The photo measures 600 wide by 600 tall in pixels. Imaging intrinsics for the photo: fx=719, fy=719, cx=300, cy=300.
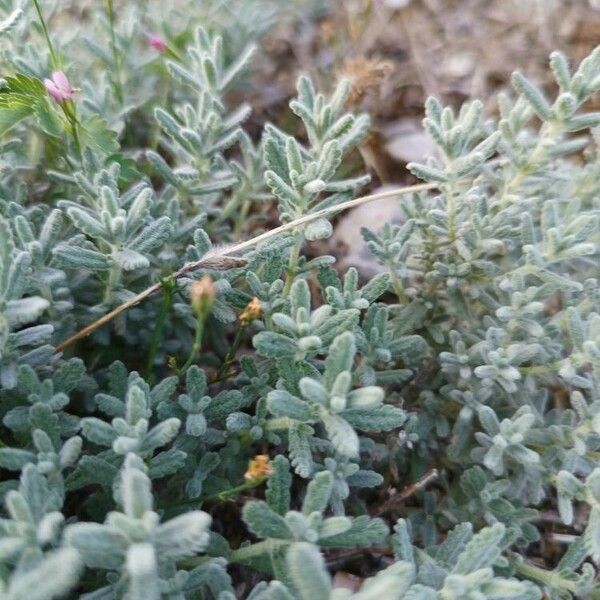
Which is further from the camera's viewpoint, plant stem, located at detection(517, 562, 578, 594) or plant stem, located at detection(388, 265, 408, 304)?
plant stem, located at detection(388, 265, 408, 304)

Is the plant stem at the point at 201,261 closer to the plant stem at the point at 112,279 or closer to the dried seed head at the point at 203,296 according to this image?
the plant stem at the point at 112,279

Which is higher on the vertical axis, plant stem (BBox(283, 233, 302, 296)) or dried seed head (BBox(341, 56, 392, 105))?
dried seed head (BBox(341, 56, 392, 105))

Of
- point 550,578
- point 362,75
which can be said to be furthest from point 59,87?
point 550,578

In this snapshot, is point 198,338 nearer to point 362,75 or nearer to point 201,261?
point 201,261

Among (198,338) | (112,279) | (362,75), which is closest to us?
(198,338)

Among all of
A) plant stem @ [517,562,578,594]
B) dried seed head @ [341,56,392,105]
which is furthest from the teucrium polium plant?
dried seed head @ [341,56,392,105]

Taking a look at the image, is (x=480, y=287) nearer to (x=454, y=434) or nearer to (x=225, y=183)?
(x=454, y=434)

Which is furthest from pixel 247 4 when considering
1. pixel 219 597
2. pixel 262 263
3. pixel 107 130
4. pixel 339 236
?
pixel 219 597

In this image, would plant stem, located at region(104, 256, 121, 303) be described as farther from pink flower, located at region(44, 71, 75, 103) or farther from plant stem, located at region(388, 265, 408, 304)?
plant stem, located at region(388, 265, 408, 304)
